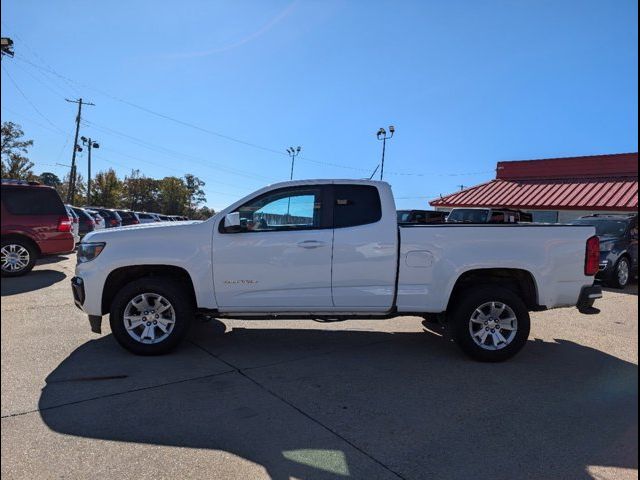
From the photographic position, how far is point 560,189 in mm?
24062

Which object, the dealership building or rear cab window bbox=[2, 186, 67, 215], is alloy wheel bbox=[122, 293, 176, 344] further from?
the dealership building

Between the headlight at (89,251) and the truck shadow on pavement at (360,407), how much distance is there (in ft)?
3.42

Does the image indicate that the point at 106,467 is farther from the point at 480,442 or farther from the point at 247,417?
the point at 480,442

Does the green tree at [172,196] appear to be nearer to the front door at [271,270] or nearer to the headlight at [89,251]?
the headlight at [89,251]

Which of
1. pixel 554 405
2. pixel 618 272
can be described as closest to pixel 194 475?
pixel 554 405

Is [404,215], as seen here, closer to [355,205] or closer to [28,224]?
[355,205]

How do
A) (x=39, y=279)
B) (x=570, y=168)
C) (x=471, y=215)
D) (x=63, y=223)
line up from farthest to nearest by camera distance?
(x=570, y=168) → (x=471, y=215) → (x=39, y=279) → (x=63, y=223)

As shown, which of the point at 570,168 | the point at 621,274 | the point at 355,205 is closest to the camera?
the point at 355,205

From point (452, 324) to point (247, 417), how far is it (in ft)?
8.54

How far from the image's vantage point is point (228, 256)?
16.9 ft

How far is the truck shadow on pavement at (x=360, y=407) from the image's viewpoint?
320 centimetres

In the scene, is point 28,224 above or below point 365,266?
above

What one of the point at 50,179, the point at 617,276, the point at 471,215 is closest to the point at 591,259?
the point at 50,179

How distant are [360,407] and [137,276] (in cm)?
295
